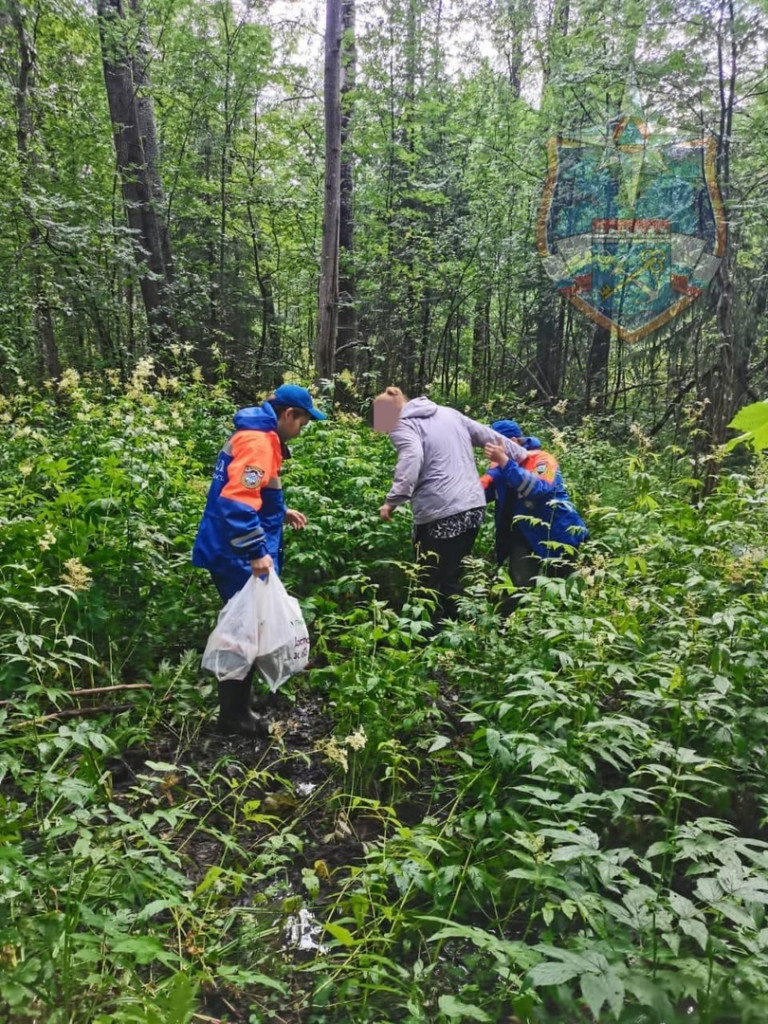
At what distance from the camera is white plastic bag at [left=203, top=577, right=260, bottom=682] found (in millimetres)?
3598

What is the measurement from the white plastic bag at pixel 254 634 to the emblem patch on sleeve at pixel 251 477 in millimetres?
513

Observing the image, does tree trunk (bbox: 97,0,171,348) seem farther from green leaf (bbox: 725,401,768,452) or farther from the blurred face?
green leaf (bbox: 725,401,768,452)

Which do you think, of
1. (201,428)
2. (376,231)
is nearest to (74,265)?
(201,428)

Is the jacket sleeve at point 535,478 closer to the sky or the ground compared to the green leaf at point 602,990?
closer to the sky

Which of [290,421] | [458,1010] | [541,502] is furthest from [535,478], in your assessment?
[458,1010]

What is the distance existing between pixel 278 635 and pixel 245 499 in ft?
2.66

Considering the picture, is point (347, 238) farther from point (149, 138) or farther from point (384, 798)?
point (384, 798)

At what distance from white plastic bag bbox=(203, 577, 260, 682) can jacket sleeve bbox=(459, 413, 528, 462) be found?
7.60ft

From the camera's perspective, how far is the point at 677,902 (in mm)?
1866

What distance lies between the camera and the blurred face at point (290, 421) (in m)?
3.99

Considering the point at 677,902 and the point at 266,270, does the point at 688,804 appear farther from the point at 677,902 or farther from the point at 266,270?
the point at 266,270

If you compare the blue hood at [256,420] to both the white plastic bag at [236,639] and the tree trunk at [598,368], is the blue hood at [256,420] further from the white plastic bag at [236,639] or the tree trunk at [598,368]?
the tree trunk at [598,368]

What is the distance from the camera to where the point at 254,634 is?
3.62 metres

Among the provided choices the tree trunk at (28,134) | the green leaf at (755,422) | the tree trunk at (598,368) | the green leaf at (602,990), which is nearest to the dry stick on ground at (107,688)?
the green leaf at (602,990)
